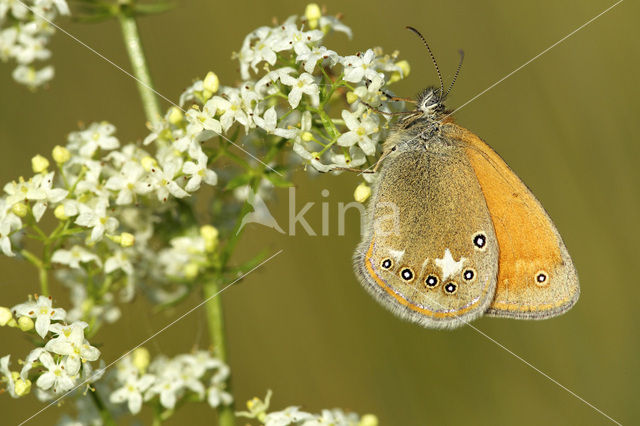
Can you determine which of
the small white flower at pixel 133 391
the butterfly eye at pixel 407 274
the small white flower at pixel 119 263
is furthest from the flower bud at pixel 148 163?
the butterfly eye at pixel 407 274

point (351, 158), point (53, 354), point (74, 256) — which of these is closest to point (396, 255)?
point (351, 158)

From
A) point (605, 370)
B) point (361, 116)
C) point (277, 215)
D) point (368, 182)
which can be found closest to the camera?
point (361, 116)

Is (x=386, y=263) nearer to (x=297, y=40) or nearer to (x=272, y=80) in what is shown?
(x=272, y=80)

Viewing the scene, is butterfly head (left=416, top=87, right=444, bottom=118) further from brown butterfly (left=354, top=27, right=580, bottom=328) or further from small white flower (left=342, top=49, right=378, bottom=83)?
small white flower (left=342, top=49, right=378, bottom=83)

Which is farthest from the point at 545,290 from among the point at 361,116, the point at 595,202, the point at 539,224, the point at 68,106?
the point at 68,106

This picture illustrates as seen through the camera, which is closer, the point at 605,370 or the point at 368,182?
the point at 368,182

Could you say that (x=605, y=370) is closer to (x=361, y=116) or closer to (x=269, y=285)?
(x=269, y=285)

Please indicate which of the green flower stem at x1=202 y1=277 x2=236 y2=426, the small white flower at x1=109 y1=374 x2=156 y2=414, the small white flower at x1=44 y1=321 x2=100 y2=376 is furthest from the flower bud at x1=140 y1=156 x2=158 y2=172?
the small white flower at x1=109 y1=374 x2=156 y2=414
